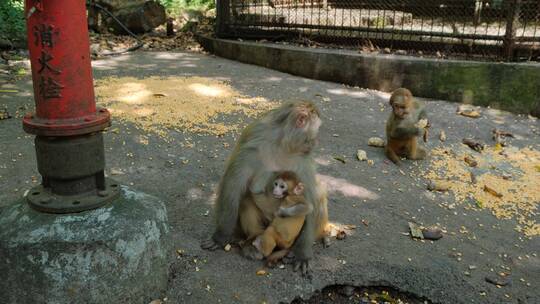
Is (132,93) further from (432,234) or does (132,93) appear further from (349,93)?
(432,234)

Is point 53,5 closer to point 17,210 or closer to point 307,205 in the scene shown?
Result: point 17,210

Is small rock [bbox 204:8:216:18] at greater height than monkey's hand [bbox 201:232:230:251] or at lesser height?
greater

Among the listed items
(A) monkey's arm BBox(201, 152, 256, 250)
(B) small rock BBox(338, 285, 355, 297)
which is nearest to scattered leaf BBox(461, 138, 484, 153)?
(B) small rock BBox(338, 285, 355, 297)

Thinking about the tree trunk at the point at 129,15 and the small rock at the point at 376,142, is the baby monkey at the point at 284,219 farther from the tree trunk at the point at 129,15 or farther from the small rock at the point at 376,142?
the tree trunk at the point at 129,15

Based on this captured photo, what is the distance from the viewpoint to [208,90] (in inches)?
257

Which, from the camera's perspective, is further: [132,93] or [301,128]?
[132,93]

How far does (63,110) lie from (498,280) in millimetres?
2596

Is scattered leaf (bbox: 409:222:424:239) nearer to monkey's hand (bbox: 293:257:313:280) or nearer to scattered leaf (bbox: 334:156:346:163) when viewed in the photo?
monkey's hand (bbox: 293:257:313:280)

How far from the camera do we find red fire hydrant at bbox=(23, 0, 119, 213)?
2.22 m

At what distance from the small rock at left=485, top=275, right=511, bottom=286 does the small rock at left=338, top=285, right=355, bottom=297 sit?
0.82m

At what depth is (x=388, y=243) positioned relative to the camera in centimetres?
347

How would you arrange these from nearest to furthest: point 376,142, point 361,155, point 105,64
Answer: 1. point 361,155
2. point 376,142
3. point 105,64

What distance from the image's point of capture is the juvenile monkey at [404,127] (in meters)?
4.73

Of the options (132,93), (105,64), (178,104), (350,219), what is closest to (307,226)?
(350,219)
